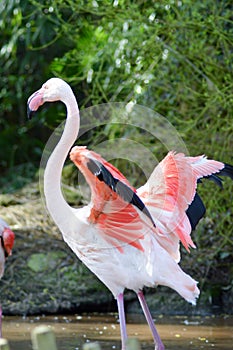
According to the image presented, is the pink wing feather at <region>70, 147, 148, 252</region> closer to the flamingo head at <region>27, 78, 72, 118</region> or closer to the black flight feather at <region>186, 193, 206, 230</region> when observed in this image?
the black flight feather at <region>186, 193, 206, 230</region>

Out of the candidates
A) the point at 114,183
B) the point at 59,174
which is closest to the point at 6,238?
the point at 59,174

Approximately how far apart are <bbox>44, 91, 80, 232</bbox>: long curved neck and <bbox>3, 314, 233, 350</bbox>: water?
1107mm

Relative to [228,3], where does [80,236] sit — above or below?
below

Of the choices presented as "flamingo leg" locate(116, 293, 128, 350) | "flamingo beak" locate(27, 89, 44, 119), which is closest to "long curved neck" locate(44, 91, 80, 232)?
"flamingo beak" locate(27, 89, 44, 119)

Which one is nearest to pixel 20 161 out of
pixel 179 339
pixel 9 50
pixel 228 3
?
pixel 9 50

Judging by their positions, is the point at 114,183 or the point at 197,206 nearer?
the point at 114,183

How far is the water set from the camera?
→ 17.5 ft

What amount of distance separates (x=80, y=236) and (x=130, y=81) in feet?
8.69

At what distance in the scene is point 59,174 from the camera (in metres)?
4.48

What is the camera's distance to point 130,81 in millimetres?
7039

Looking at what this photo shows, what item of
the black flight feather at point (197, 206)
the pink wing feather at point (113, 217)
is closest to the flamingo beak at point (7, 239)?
the pink wing feather at point (113, 217)

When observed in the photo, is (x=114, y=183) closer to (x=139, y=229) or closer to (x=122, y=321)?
(x=139, y=229)

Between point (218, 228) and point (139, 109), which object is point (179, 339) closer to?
point (218, 228)

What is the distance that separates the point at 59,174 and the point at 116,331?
1918 mm
